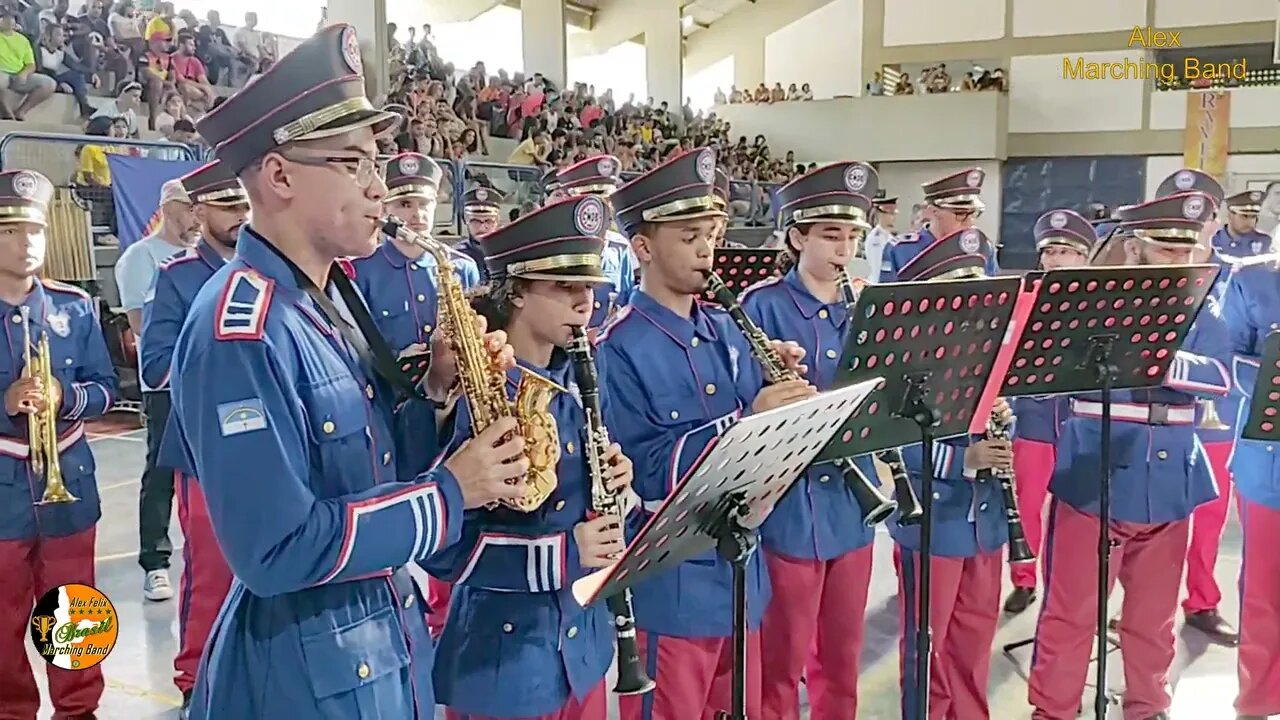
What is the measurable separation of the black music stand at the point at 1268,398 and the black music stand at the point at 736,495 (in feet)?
6.37

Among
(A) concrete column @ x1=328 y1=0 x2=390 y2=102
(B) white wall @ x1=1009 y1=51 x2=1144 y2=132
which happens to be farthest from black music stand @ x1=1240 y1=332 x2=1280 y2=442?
(B) white wall @ x1=1009 y1=51 x2=1144 y2=132

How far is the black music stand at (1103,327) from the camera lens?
3.02m

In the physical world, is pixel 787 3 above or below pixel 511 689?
above

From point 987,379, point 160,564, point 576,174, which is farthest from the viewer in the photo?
point 576,174

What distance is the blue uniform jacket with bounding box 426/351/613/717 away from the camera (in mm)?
2453

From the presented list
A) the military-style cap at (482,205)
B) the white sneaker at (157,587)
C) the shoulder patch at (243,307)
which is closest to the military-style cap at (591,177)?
the military-style cap at (482,205)

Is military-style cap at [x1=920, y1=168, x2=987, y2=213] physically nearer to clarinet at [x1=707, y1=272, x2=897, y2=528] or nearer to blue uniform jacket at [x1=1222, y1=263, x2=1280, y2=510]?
blue uniform jacket at [x1=1222, y1=263, x2=1280, y2=510]

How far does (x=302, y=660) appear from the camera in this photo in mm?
1885

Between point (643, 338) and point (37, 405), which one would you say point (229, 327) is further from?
point (37, 405)

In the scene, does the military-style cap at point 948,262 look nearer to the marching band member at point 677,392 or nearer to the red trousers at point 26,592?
the marching band member at point 677,392

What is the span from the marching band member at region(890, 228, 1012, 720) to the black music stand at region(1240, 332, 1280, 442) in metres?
0.76

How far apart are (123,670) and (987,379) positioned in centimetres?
408

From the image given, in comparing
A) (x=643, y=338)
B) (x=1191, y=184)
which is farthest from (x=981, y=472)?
(x=1191, y=184)

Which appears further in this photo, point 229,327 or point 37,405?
point 37,405
